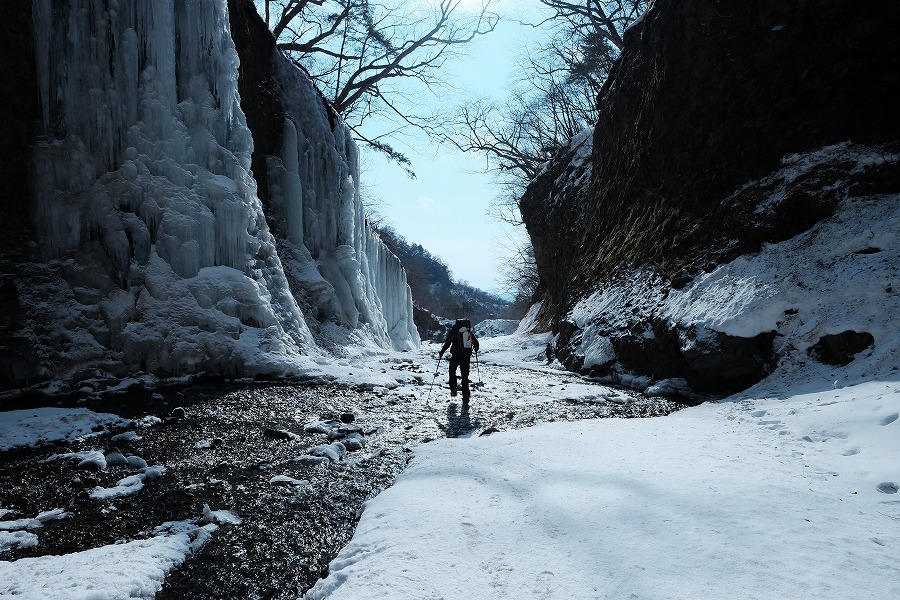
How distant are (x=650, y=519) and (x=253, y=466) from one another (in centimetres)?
331

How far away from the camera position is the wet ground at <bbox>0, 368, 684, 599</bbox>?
275cm

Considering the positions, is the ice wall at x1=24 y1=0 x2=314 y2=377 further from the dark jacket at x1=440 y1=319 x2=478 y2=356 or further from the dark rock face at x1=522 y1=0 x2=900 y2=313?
the dark rock face at x1=522 y1=0 x2=900 y2=313

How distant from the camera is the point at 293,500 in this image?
352 centimetres

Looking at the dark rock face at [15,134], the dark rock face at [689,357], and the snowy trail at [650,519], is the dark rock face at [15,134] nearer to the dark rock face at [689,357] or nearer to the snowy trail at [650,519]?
the snowy trail at [650,519]

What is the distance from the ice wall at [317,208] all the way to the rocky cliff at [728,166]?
5.98m

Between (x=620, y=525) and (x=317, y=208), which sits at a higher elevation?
(x=317, y=208)

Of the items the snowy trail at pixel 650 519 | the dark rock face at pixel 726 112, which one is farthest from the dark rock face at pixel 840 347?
the dark rock face at pixel 726 112

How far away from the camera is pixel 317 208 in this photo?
1329 centimetres

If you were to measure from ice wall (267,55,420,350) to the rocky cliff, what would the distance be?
19.6ft

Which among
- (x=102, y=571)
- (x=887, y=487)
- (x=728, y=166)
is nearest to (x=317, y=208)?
(x=728, y=166)

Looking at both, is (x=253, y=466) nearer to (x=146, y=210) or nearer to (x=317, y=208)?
(x=146, y=210)

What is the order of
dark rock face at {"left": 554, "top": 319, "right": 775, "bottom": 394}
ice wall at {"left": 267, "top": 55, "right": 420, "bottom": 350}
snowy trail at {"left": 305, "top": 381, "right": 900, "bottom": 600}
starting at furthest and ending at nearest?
ice wall at {"left": 267, "top": 55, "right": 420, "bottom": 350} → dark rock face at {"left": 554, "top": 319, "right": 775, "bottom": 394} → snowy trail at {"left": 305, "top": 381, "right": 900, "bottom": 600}

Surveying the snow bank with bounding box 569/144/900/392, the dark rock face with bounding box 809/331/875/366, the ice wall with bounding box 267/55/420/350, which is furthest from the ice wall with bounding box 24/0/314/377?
the dark rock face with bounding box 809/331/875/366

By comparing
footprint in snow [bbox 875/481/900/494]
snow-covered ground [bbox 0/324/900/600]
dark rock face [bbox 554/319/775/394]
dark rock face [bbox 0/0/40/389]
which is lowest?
snow-covered ground [bbox 0/324/900/600]
